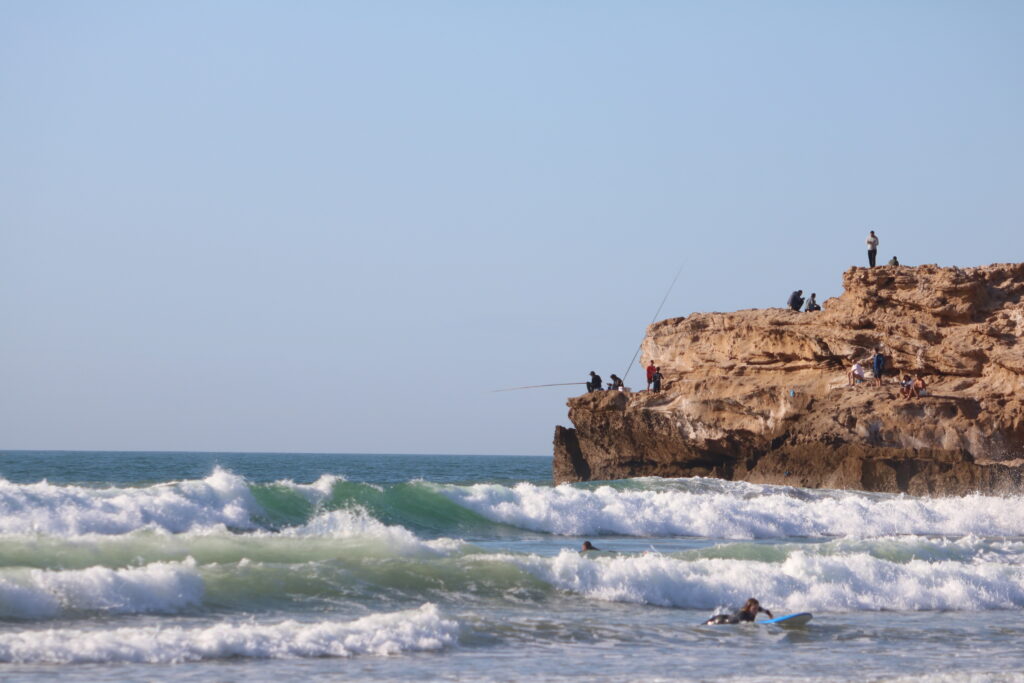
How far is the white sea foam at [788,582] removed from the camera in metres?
14.6

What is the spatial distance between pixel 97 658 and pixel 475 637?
12.0ft

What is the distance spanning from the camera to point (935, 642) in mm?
12500

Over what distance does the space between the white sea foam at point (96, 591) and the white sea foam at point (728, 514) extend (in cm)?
1151

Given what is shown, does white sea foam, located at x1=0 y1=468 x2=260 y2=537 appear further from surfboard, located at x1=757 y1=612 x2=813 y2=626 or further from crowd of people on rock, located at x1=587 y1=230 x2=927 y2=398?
crowd of people on rock, located at x1=587 y1=230 x2=927 y2=398

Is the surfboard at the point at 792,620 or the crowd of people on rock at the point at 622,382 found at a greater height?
the crowd of people on rock at the point at 622,382

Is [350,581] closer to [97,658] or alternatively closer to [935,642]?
[97,658]

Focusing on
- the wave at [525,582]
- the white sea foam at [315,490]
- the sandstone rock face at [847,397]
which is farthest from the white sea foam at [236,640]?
the sandstone rock face at [847,397]

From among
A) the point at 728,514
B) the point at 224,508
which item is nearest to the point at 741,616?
the point at 224,508

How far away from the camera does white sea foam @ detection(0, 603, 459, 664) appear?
10.3 meters

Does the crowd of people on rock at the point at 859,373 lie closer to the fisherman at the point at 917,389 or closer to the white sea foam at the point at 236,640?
the fisherman at the point at 917,389

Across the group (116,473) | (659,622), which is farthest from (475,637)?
(116,473)

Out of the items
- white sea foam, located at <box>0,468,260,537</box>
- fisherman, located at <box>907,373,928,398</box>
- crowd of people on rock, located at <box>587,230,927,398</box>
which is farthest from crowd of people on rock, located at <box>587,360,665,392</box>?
white sea foam, located at <box>0,468,260,537</box>

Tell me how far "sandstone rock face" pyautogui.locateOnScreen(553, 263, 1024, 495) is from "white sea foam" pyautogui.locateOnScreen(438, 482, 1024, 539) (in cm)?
217

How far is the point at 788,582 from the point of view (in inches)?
596
